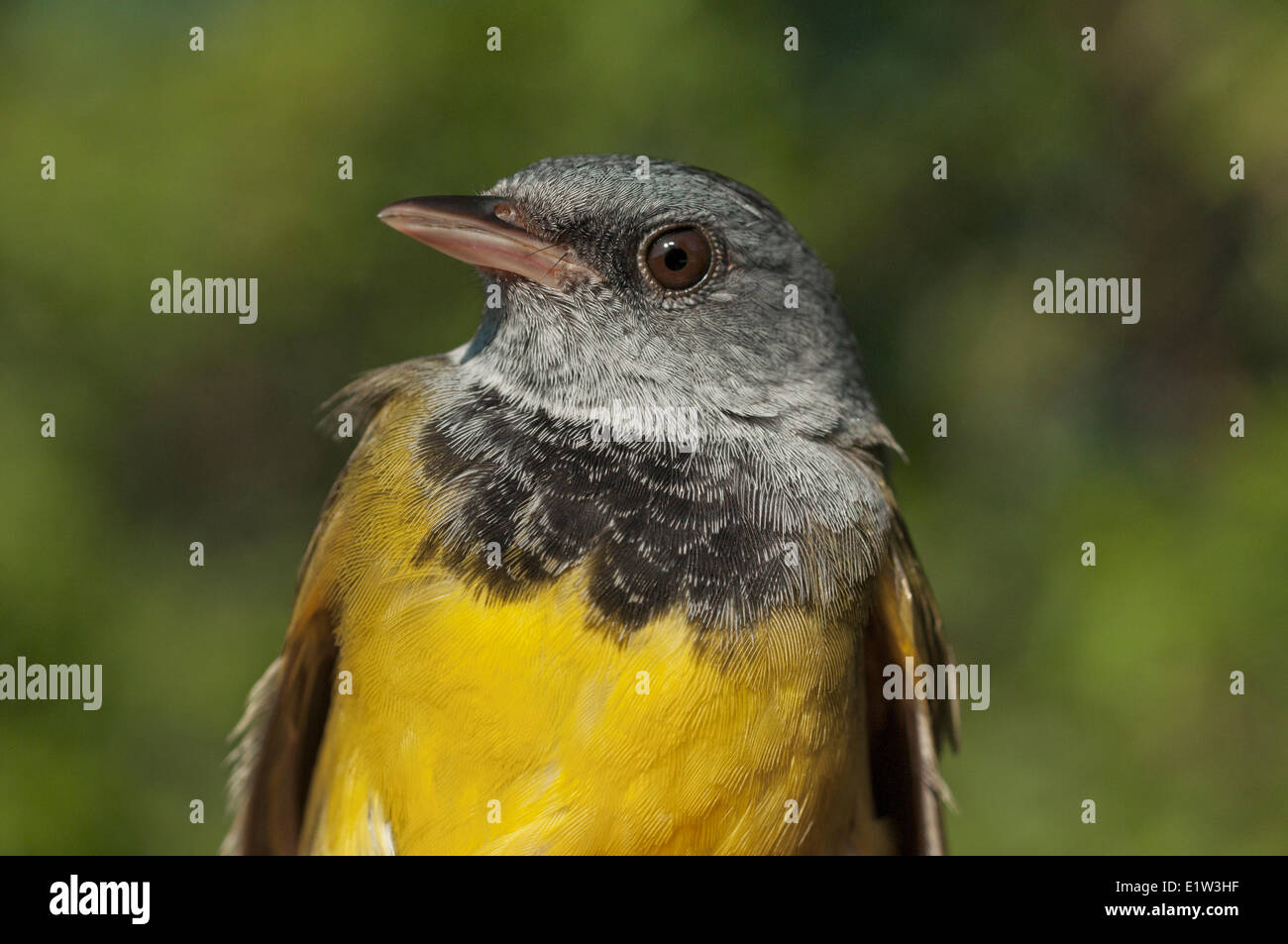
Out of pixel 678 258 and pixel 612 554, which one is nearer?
pixel 612 554

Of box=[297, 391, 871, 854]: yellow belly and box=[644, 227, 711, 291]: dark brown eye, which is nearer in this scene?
box=[297, 391, 871, 854]: yellow belly

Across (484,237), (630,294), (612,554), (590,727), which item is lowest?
(590,727)

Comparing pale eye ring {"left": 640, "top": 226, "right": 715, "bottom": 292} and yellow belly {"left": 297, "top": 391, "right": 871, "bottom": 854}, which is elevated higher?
pale eye ring {"left": 640, "top": 226, "right": 715, "bottom": 292}

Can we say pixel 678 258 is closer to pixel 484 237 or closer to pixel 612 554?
pixel 484 237

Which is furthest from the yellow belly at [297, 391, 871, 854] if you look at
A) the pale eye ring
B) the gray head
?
the pale eye ring

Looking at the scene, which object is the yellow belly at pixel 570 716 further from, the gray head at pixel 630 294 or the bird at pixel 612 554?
the gray head at pixel 630 294

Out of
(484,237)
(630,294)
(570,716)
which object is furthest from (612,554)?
(484,237)

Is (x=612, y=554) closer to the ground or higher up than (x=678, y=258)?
closer to the ground

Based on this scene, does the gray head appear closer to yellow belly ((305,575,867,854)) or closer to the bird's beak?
the bird's beak
